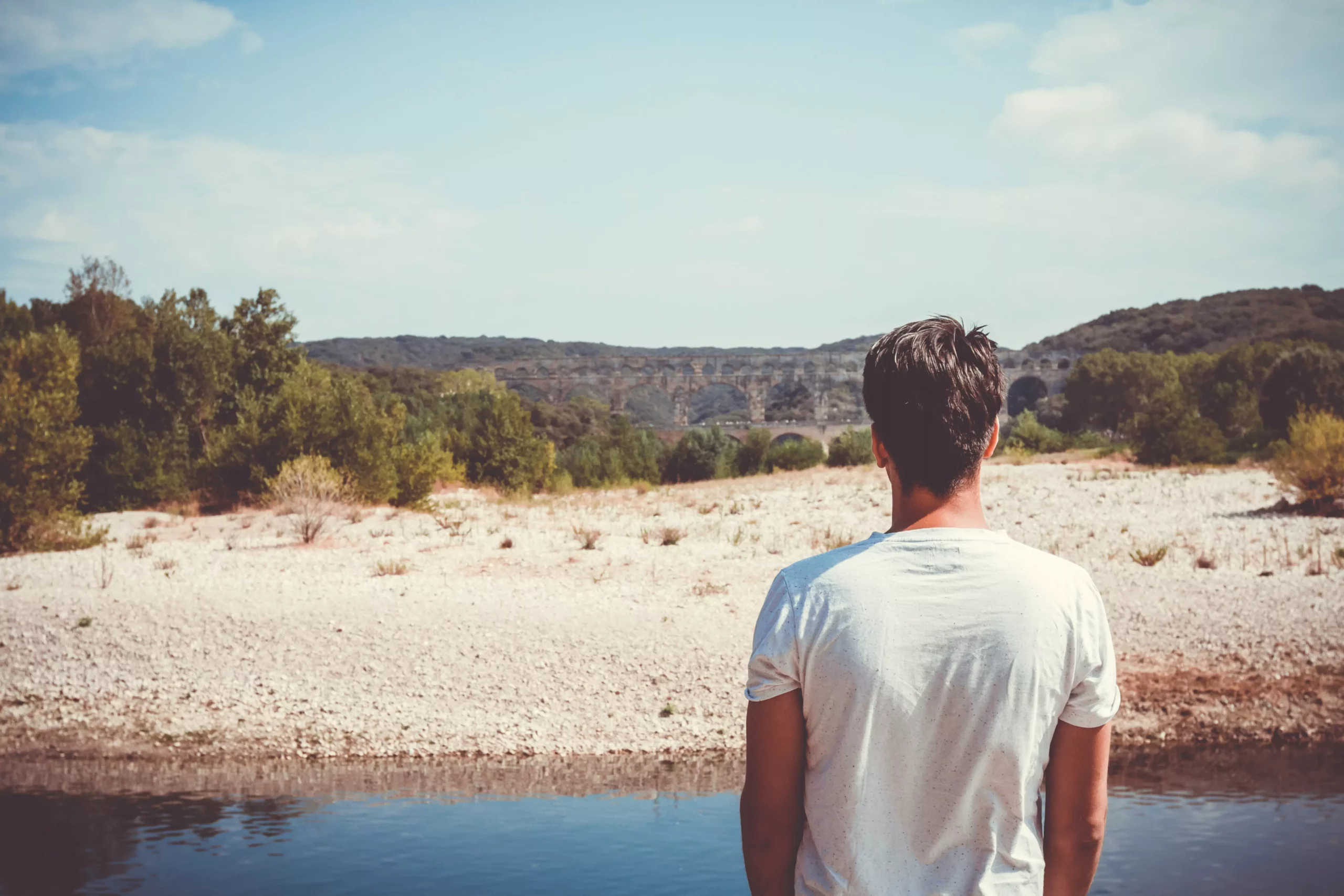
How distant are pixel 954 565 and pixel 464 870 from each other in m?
5.74

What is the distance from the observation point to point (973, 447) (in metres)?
1.74

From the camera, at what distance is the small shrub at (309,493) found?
16594mm

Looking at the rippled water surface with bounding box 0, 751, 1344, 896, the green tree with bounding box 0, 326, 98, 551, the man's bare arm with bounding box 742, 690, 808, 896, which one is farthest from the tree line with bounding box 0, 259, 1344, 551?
the man's bare arm with bounding box 742, 690, 808, 896

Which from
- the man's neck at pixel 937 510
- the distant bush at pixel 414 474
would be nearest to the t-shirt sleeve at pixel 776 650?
the man's neck at pixel 937 510

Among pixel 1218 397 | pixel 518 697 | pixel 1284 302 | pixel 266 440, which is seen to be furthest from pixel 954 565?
pixel 1284 302

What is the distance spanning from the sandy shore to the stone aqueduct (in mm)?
70783

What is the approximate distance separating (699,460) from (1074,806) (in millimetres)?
38735

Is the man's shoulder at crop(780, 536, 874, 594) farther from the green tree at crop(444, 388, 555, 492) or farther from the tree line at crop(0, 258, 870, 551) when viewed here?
the green tree at crop(444, 388, 555, 492)

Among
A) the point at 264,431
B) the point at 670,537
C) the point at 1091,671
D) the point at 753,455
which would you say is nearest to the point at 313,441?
the point at 264,431

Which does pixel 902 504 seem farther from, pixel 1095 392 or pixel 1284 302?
pixel 1284 302

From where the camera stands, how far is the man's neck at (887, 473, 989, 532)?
1.72 metres

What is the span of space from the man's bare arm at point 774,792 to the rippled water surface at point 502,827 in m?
4.92

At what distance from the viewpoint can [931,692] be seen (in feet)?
5.44

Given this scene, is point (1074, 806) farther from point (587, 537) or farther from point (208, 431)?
point (208, 431)
